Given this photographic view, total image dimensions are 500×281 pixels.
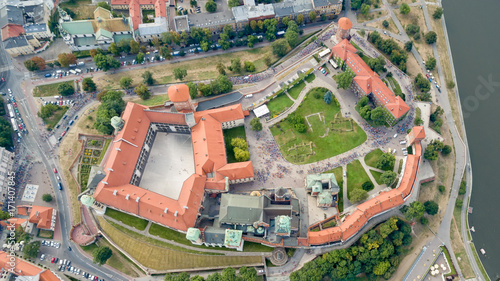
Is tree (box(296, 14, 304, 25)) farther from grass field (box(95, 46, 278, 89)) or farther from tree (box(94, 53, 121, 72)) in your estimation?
tree (box(94, 53, 121, 72))

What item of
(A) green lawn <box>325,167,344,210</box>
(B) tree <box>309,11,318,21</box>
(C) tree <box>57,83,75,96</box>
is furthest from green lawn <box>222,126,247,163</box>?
(C) tree <box>57,83,75,96</box>

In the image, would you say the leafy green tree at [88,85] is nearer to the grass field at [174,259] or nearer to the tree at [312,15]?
the grass field at [174,259]

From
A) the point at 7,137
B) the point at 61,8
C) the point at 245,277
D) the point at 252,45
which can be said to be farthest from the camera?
the point at 61,8

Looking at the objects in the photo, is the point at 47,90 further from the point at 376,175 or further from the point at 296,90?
the point at 376,175

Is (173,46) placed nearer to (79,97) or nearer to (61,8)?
(79,97)

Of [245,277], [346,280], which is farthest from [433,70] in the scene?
A: [245,277]

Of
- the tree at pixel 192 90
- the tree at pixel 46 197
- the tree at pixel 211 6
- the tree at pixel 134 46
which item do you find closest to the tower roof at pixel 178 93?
the tree at pixel 192 90

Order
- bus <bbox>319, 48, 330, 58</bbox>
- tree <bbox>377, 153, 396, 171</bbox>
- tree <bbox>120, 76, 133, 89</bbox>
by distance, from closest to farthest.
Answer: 1. tree <bbox>377, 153, 396, 171</bbox>
2. tree <bbox>120, 76, 133, 89</bbox>
3. bus <bbox>319, 48, 330, 58</bbox>
